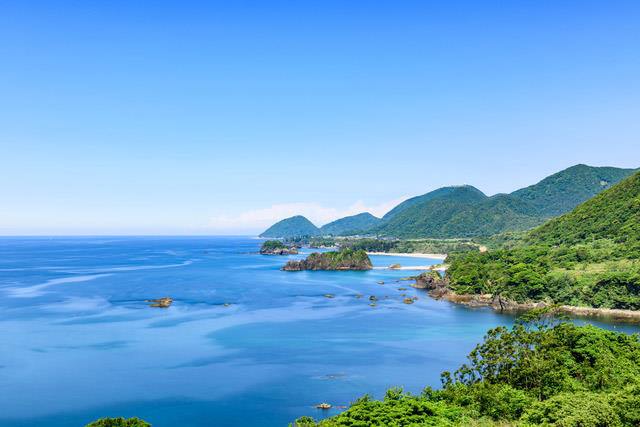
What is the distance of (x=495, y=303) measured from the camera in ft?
272

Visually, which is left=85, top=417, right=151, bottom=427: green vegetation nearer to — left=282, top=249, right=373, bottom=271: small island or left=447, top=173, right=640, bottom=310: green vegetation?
left=447, top=173, right=640, bottom=310: green vegetation

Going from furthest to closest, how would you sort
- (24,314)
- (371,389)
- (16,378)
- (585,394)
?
(24,314) < (16,378) < (371,389) < (585,394)

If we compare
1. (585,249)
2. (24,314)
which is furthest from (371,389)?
(585,249)

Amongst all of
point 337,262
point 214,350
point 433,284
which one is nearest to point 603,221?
point 433,284

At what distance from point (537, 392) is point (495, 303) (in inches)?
2112

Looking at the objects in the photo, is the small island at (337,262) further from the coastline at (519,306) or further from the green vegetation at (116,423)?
the green vegetation at (116,423)

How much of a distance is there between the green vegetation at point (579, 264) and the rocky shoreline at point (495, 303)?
124cm

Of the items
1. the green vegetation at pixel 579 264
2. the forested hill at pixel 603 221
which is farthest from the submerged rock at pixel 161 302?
the forested hill at pixel 603 221

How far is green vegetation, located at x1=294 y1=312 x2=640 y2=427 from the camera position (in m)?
24.7

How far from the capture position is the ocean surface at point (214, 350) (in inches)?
1529

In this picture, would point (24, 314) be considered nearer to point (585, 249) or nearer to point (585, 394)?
point (585, 394)

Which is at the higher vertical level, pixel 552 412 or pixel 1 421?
pixel 552 412

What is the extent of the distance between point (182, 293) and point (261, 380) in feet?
192

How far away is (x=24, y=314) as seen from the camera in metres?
74.4
